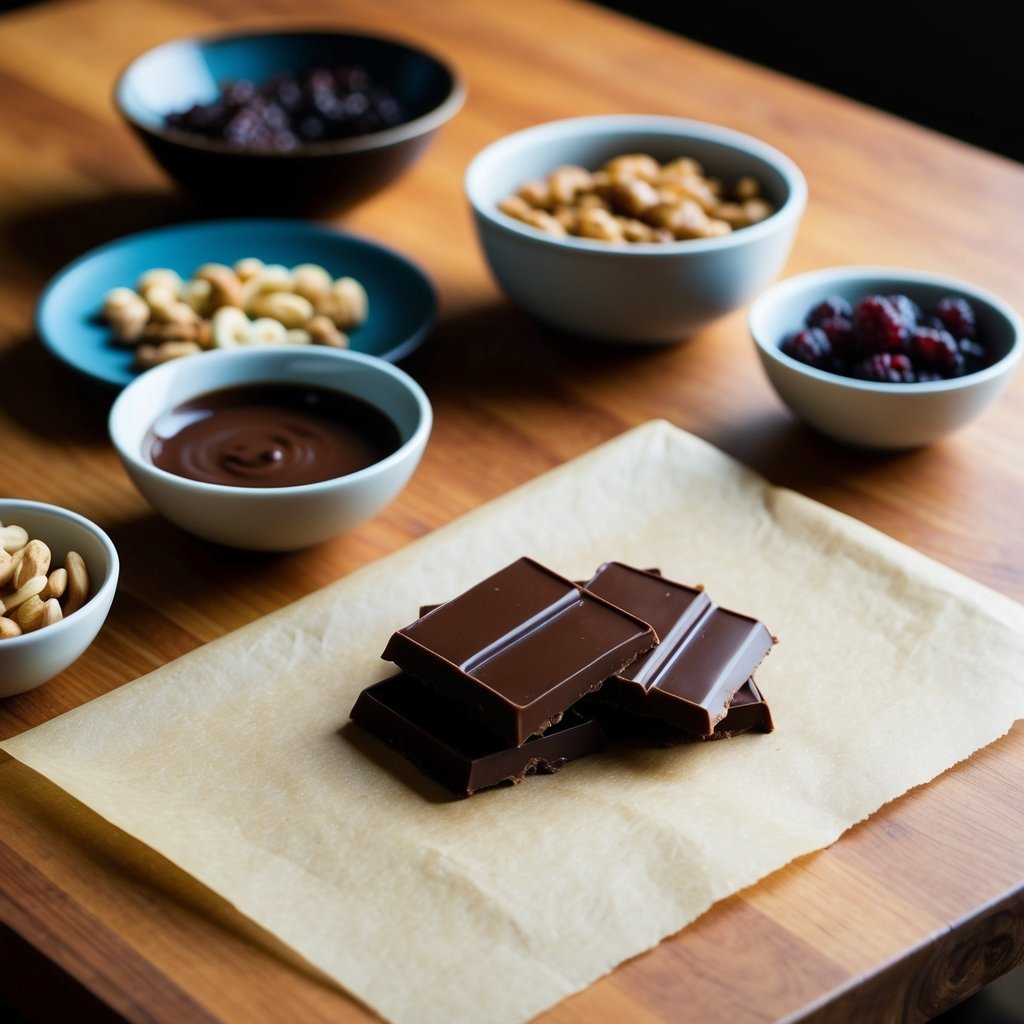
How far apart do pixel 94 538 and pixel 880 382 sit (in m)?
0.69

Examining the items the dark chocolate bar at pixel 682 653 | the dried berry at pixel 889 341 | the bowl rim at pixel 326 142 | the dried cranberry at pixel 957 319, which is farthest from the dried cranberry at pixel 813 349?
the bowl rim at pixel 326 142

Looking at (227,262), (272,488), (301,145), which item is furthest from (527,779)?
(301,145)

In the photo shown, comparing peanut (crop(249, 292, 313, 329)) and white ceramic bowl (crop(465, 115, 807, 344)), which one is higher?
white ceramic bowl (crop(465, 115, 807, 344))

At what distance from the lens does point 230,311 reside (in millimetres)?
1422

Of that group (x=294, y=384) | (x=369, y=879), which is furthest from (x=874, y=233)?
(x=369, y=879)

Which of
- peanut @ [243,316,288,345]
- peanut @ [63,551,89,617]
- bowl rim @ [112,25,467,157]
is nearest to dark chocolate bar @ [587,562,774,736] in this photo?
peanut @ [63,551,89,617]

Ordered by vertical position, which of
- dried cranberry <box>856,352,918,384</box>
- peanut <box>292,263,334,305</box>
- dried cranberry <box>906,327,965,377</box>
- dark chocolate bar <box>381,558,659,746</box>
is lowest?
peanut <box>292,263,334,305</box>

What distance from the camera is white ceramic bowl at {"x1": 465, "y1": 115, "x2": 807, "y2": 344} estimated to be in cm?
140

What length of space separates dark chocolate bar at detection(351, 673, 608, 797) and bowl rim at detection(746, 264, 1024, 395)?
0.45m

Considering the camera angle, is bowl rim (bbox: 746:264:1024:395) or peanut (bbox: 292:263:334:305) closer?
bowl rim (bbox: 746:264:1024:395)

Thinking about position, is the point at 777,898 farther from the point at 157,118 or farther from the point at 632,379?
the point at 157,118

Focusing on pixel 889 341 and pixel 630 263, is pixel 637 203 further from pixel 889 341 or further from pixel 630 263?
pixel 889 341

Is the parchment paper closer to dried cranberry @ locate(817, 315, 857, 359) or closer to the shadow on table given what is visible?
dried cranberry @ locate(817, 315, 857, 359)

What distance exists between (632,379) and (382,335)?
0.26 metres
